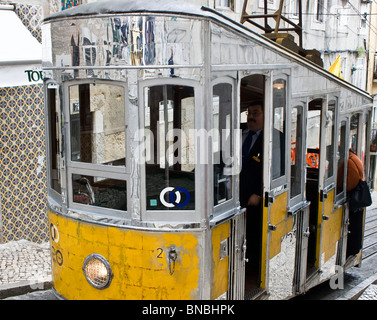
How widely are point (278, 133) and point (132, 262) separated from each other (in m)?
1.91

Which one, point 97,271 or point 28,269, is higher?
point 97,271

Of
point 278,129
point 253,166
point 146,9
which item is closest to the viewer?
point 146,9

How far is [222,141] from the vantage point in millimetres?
3805

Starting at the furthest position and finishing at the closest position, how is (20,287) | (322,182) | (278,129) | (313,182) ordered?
(313,182) → (20,287) → (322,182) → (278,129)

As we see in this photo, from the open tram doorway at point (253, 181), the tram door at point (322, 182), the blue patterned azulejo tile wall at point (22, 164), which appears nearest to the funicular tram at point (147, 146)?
the open tram doorway at point (253, 181)

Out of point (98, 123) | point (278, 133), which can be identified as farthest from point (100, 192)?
point (278, 133)

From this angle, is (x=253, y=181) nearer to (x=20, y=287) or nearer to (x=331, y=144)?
(x=331, y=144)

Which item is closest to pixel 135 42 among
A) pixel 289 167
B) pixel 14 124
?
pixel 289 167

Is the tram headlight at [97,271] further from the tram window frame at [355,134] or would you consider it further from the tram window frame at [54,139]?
the tram window frame at [355,134]

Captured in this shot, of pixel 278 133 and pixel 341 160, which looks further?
pixel 341 160

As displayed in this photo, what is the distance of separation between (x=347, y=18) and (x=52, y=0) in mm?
15566

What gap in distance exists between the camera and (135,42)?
350 centimetres

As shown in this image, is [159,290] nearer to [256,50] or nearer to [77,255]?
[77,255]

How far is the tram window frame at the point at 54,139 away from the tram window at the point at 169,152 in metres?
0.85
